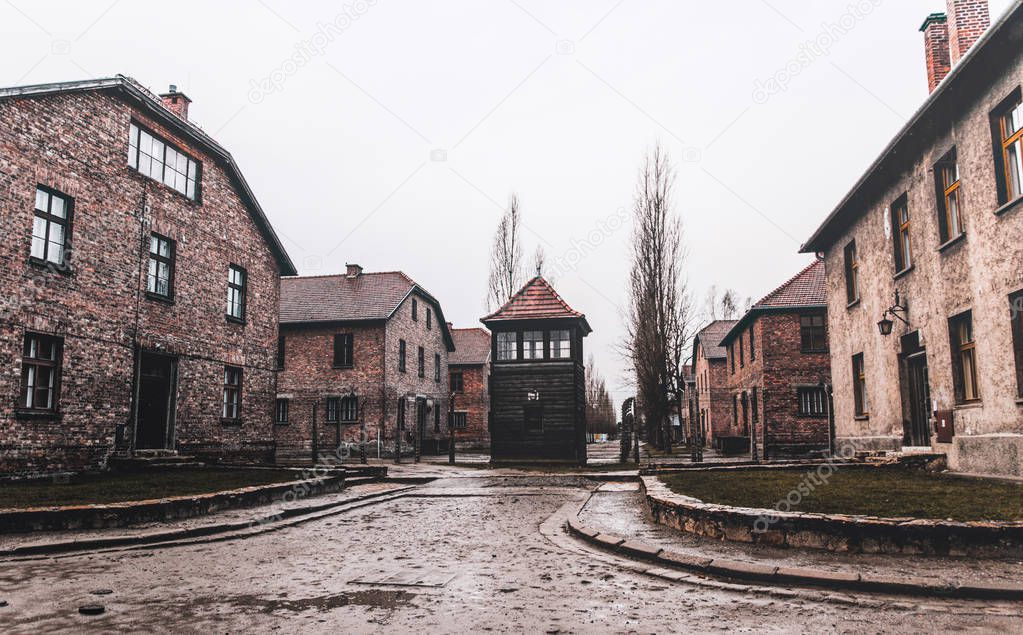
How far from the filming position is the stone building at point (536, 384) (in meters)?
26.8

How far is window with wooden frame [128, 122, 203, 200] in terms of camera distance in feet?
60.4

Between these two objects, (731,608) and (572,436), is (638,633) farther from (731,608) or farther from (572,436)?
(572,436)

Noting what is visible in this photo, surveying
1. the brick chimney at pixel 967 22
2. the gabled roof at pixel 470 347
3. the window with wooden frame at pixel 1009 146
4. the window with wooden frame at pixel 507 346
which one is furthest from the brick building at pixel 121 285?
the gabled roof at pixel 470 347

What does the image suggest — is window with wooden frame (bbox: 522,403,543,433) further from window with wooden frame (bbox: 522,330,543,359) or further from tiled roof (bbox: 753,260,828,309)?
tiled roof (bbox: 753,260,828,309)

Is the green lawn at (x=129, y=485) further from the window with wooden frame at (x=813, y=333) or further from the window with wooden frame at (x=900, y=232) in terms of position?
the window with wooden frame at (x=813, y=333)

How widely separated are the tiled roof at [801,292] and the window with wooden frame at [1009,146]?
1873 centimetres

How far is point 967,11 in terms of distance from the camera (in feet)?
51.4

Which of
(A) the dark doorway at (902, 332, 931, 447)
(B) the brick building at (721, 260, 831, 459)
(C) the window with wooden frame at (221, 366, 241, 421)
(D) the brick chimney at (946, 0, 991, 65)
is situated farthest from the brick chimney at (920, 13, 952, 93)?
(C) the window with wooden frame at (221, 366, 241, 421)

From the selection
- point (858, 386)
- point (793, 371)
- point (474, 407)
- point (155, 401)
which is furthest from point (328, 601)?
point (474, 407)

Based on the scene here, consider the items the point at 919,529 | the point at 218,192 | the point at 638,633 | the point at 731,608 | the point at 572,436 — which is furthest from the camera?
the point at 572,436

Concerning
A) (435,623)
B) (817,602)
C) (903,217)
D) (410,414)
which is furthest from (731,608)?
(410,414)

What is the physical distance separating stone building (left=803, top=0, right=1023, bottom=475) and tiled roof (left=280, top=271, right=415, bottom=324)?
855 inches

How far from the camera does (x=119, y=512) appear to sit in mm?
9469

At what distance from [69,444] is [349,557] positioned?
11239 mm
